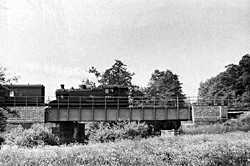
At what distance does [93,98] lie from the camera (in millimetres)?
45938

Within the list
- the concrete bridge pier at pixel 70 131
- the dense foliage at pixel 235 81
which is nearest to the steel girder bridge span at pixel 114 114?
the concrete bridge pier at pixel 70 131

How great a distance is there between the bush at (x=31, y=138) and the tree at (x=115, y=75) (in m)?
50.3

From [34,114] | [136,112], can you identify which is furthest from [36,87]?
[136,112]

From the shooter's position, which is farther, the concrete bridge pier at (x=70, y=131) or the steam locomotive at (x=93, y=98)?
the steam locomotive at (x=93, y=98)

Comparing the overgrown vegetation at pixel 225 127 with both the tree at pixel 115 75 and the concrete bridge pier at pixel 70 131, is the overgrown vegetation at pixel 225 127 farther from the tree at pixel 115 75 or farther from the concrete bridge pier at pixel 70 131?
the tree at pixel 115 75

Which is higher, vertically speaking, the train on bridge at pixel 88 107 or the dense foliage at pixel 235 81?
the dense foliage at pixel 235 81

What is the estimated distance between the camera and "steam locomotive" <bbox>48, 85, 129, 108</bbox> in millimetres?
45478

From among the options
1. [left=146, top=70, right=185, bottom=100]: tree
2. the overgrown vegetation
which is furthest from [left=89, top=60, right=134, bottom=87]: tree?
the overgrown vegetation

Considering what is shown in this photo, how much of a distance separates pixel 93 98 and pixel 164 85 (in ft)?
230

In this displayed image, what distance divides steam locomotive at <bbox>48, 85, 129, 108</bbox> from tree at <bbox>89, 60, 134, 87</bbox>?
39538 millimetres

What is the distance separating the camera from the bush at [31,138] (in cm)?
3372

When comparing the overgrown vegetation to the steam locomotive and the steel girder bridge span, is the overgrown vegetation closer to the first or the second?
the steel girder bridge span

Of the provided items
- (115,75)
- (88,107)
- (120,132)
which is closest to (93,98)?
(88,107)

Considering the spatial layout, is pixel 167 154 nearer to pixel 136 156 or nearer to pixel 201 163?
pixel 136 156
